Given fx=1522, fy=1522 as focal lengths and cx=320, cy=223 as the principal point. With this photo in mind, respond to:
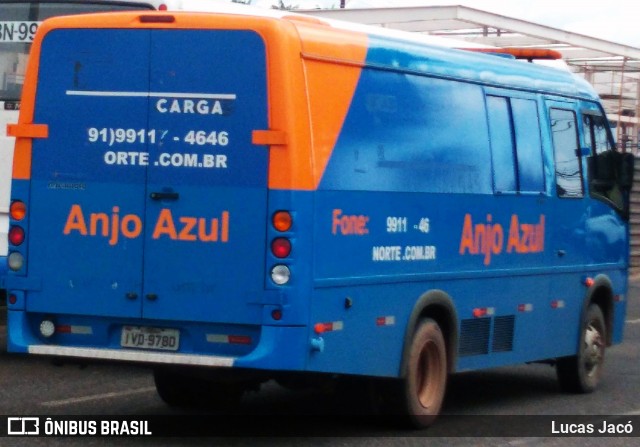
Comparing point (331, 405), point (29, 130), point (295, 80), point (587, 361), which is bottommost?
point (331, 405)

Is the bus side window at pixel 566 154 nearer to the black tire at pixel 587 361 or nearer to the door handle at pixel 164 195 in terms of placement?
the black tire at pixel 587 361

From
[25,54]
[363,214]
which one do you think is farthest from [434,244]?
[25,54]

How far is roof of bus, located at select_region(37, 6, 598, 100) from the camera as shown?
9688mm

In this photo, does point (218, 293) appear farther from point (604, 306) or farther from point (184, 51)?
point (604, 306)

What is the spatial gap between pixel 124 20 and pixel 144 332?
6.54 ft

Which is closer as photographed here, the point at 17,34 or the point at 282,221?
the point at 282,221

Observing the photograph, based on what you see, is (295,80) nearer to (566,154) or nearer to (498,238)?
(498,238)

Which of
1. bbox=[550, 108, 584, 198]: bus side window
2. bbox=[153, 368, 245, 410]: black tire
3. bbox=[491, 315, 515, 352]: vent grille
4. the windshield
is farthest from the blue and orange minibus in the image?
the windshield

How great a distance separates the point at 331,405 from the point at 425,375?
1.37 metres

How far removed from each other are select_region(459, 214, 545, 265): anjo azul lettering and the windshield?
4950 millimetres

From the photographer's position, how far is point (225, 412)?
11.5 metres

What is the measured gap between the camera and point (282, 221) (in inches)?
361

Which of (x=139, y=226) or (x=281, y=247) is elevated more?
(x=139, y=226)

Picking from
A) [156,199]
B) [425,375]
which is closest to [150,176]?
[156,199]
